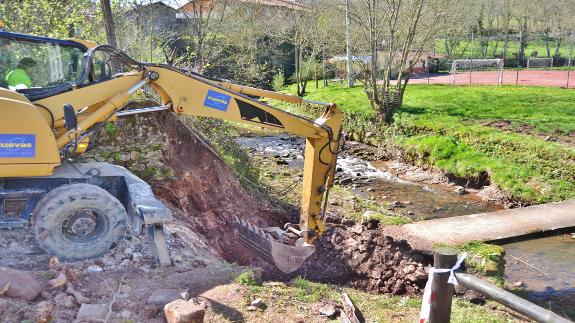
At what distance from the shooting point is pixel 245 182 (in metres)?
11.3

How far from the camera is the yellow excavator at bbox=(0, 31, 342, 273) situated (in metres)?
6.06

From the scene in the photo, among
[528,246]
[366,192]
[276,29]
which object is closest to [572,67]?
[276,29]

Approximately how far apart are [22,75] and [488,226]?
27.1ft

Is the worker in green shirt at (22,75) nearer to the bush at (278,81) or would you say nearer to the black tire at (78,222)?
the black tire at (78,222)

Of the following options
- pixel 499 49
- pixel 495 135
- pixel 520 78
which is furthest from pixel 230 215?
pixel 499 49

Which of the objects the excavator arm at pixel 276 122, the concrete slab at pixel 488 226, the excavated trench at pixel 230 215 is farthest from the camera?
the concrete slab at pixel 488 226

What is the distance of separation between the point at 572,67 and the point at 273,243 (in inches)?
1424

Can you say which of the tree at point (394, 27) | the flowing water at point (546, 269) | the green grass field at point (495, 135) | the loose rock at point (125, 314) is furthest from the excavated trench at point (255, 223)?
the tree at point (394, 27)

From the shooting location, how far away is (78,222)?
6273mm

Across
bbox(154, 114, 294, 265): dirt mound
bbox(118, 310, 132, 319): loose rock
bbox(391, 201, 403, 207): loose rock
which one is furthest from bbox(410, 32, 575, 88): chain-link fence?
bbox(118, 310, 132, 319): loose rock

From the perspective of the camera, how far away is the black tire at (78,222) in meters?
6.06

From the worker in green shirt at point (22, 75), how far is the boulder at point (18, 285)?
2648 mm

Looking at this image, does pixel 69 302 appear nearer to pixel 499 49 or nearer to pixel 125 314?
pixel 125 314

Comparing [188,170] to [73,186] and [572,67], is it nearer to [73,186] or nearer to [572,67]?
[73,186]
